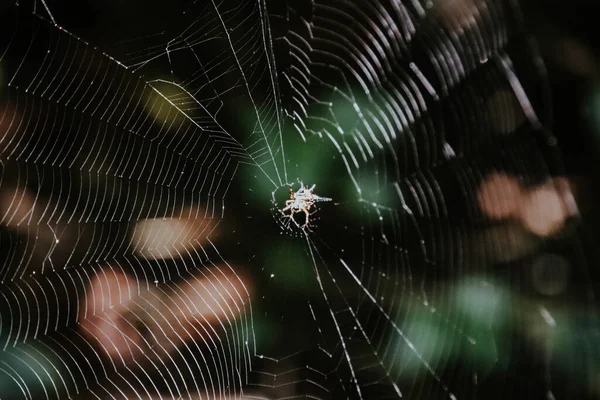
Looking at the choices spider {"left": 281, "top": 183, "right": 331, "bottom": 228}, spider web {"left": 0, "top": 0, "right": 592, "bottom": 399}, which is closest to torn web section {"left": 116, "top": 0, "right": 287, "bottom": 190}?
spider web {"left": 0, "top": 0, "right": 592, "bottom": 399}

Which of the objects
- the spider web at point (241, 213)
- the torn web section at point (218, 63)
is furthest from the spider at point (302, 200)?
the torn web section at point (218, 63)

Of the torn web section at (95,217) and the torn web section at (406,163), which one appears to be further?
the torn web section at (95,217)

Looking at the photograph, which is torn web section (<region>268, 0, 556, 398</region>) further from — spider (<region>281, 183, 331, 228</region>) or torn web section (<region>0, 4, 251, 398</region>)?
torn web section (<region>0, 4, 251, 398</region>)

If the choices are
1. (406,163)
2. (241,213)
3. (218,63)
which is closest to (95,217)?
(241,213)

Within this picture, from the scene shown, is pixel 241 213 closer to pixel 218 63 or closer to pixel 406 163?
pixel 218 63

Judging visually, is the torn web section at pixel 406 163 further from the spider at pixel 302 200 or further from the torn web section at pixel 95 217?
the torn web section at pixel 95 217

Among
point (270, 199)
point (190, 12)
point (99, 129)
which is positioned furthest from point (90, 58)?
point (270, 199)

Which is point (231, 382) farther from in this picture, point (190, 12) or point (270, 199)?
point (190, 12)

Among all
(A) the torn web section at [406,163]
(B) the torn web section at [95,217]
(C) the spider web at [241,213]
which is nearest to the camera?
(A) the torn web section at [406,163]

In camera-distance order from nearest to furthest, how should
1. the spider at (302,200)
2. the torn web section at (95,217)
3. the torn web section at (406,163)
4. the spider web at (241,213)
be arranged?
the torn web section at (406,163) < the spider web at (241,213) < the torn web section at (95,217) < the spider at (302,200)
